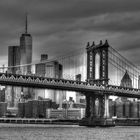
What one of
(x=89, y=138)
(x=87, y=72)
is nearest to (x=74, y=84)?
(x=87, y=72)

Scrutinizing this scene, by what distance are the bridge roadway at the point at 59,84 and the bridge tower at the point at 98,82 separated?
150 centimetres

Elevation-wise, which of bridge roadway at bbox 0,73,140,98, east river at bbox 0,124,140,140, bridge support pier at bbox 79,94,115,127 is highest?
bridge roadway at bbox 0,73,140,98

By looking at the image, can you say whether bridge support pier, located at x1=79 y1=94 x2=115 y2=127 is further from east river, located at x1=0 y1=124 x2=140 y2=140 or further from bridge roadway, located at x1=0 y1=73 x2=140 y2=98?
east river, located at x1=0 y1=124 x2=140 y2=140

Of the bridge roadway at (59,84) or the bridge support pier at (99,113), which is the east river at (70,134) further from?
the bridge support pier at (99,113)

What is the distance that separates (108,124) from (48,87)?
19.7m

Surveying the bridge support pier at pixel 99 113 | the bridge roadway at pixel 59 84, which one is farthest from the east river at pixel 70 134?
the bridge support pier at pixel 99 113

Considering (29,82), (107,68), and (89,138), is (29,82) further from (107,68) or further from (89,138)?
(89,138)

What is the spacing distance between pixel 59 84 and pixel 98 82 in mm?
12700

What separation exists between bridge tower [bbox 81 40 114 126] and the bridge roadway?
4.92 ft

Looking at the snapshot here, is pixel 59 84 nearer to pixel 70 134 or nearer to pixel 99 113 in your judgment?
pixel 99 113

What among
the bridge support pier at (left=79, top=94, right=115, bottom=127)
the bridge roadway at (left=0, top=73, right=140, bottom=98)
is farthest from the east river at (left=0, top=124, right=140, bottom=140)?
the bridge support pier at (left=79, top=94, right=115, bottom=127)

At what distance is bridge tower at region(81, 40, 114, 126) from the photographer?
445 ft

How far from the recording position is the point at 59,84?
12688cm

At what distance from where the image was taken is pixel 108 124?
13662 centimetres
